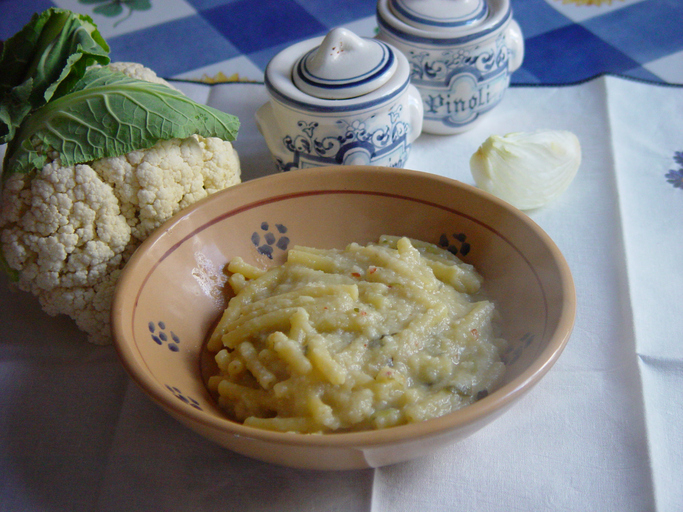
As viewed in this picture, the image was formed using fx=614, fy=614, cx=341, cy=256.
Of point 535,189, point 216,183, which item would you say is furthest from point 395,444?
point 535,189

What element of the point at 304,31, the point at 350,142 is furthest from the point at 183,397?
the point at 304,31

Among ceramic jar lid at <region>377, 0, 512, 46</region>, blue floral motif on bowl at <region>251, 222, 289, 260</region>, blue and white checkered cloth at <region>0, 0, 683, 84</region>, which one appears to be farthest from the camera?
blue and white checkered cloth at <region>0, 0, 683, 84</region>

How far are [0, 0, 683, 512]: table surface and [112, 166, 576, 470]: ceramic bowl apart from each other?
15cm

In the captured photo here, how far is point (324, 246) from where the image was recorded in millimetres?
1862

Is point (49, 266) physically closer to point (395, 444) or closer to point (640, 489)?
point (395, 444)

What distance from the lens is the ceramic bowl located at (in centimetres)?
115

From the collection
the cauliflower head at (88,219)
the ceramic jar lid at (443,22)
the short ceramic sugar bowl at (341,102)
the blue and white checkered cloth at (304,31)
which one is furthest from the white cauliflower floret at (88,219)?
the blue and white checkered cloth at (304,31)

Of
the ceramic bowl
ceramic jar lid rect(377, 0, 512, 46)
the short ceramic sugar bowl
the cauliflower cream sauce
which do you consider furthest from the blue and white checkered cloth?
the cauliflower cream sauce

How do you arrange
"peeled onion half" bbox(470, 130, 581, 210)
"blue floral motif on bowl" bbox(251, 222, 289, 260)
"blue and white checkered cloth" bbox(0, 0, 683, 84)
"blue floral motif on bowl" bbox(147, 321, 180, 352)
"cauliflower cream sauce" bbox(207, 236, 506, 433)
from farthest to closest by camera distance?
"blue and white checkered cloth" bbox(0, 0, 683, 84), "peeled onion half" bbox(470, 130, 581, 210), "blue floral motif on bowl" bbox(251, 222, 289, 260), "blue floral motif on bowl" bbox(147, 321, 180, 352), "cauliflower cream sauce" bbox(207, 236, 506, 433)

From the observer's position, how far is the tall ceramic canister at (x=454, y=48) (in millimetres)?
2088

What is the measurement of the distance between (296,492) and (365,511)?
0.15 metres

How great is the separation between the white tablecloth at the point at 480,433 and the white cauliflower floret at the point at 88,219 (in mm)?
168

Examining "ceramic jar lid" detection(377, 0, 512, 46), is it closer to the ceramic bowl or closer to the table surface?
the table surface

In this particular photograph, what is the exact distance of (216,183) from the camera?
1.79 meters
